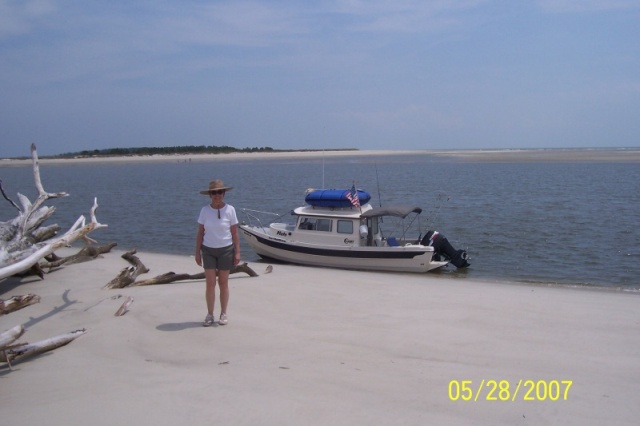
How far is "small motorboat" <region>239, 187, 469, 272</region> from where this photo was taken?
53.2 ft

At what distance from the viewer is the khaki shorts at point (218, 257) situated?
307 inches

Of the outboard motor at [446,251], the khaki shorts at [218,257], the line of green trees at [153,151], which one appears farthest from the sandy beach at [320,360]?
the line of green trees at [153,151]

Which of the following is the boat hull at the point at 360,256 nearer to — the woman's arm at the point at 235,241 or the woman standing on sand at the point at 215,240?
the woman's arm at the point at 235,241

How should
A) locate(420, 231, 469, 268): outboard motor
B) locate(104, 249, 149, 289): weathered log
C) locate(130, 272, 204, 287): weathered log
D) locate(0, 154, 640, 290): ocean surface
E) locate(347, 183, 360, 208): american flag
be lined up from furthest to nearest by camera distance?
locate(0, 154, 640, 290): ocean surface < locate(347, 183, 360, 208): american flag < locate(420, 231, 469, 268): outboard motor < locate(130, 272, 204, 287): weathered log < locate(104, 249, 149, 289): weathered log

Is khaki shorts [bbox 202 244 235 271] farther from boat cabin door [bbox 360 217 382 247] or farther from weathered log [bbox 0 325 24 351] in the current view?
boat cabin door [bbox 360 217 382 247]

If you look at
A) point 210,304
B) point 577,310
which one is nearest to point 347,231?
point 577,310

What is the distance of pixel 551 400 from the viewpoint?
567cm

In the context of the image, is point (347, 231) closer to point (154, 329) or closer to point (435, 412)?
point (154, 329)

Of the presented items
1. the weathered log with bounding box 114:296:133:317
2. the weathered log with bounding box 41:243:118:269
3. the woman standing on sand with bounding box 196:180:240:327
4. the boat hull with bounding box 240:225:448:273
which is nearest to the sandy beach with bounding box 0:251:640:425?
the weathered log with bounding box 114:296:133:317

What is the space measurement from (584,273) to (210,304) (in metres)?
11.8
